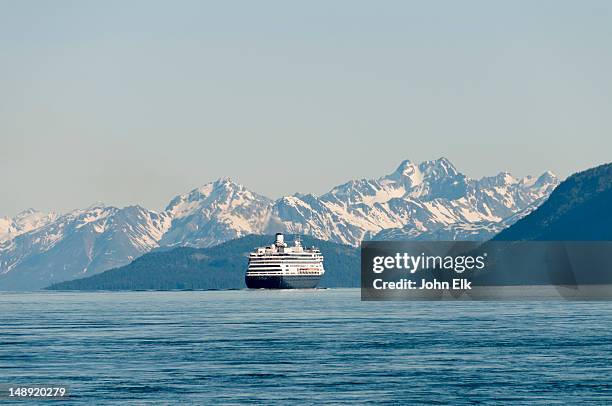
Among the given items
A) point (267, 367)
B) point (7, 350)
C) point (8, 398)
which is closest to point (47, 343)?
point (7, 350)

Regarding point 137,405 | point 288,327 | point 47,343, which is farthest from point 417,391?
point 288,327

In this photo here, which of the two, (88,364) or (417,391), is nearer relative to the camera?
(417,391)

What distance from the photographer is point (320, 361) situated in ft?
355

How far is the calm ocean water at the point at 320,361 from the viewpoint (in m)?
88.3

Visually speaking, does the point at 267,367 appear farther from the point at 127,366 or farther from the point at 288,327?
the point at 288,327

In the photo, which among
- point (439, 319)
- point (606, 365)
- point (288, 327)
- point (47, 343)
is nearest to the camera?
point (606, 365)

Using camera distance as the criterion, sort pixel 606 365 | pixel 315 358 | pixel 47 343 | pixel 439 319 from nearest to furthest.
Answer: pixel 606 365 → pixel 315 358 → pixel 47 343 → pixel 439 319

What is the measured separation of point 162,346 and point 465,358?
2798 centimetres

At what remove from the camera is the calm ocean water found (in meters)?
88.3

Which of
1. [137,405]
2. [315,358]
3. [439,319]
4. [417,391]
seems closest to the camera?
[137,405]

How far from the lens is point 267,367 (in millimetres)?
104062

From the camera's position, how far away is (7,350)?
122 m

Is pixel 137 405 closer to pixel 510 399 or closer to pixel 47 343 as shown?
pixel 510 399

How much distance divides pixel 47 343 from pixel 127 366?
2765 centimetres
